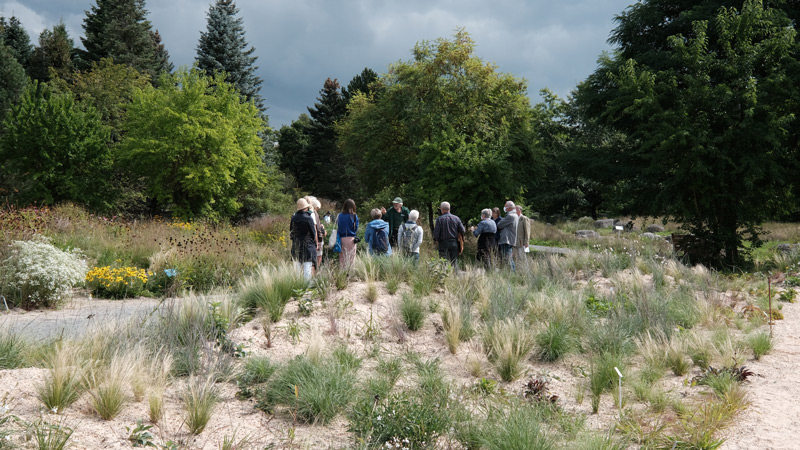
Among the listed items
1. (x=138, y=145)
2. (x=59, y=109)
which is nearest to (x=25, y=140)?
(x=59, y=109)

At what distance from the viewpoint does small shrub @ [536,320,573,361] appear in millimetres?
5512

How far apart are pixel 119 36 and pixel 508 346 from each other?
4037cm

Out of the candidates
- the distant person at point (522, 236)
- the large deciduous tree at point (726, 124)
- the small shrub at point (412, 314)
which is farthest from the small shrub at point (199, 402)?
the large deciduous tree at point (726, 124)

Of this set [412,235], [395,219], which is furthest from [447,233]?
[395,219]

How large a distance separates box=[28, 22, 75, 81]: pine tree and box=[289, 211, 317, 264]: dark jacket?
34.4 metres

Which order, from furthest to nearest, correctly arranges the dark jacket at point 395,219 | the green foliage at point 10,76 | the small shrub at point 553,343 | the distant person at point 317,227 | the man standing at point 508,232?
the green foliage at point 10,76 → the dark jacket at point 395,219 → the man standing at point 508,232 → the distant person at point 317,227 → the small shrub at point 553,343

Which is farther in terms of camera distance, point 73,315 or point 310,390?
point 73,315

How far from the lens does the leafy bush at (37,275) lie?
7.84m

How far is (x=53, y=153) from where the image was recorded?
2130 cm

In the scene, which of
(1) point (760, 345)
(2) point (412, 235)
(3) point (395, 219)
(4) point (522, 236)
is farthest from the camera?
(3) point (395, 219)

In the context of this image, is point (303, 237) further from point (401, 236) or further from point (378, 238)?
point (401, 236)

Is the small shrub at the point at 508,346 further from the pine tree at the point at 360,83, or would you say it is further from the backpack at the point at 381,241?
the pine tree at the point at 360,83

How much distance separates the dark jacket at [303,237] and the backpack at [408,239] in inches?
80.4

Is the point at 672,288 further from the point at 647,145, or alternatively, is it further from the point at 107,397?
the point at 107,397
